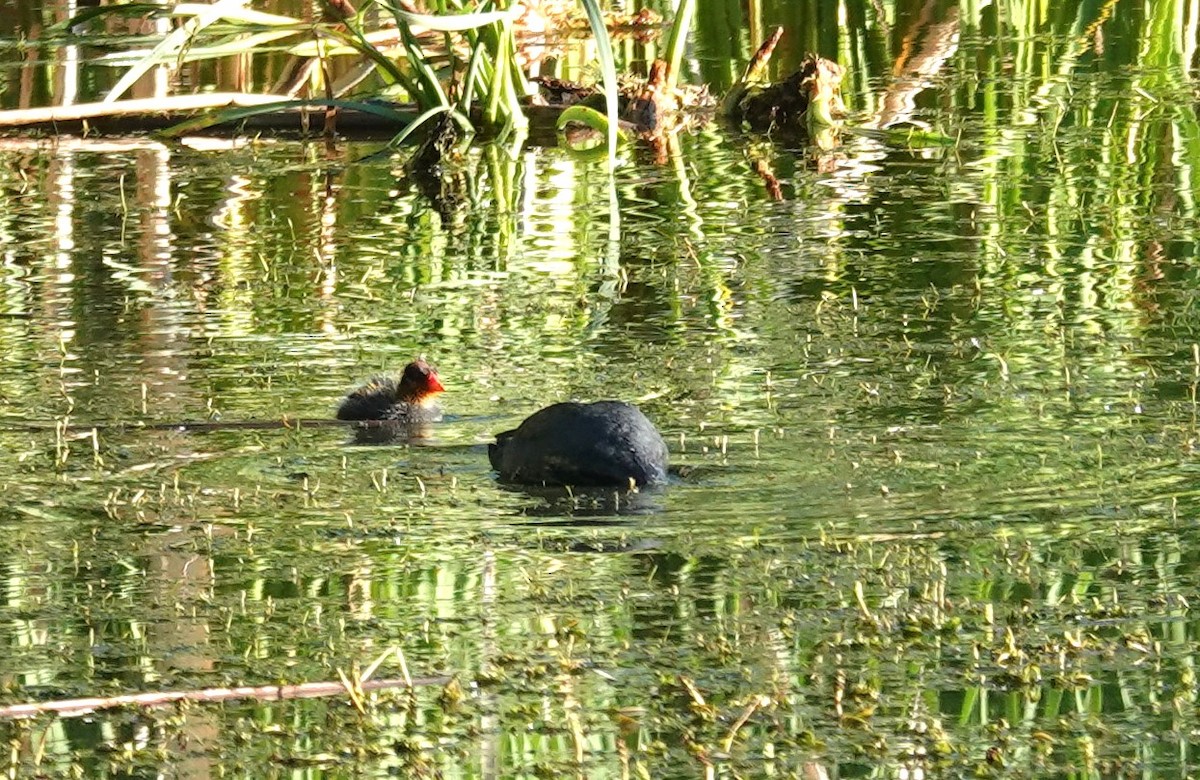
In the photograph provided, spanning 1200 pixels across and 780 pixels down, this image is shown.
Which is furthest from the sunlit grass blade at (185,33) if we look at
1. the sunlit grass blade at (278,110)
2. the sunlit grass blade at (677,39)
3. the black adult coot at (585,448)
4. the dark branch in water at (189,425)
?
the black adult coot at (585,448)

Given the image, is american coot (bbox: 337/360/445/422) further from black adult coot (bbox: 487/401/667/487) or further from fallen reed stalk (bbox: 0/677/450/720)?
fallen reed stalk (bbox: 0/677/450/720)

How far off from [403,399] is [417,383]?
6cm

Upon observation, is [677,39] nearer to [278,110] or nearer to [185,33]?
[278,110]

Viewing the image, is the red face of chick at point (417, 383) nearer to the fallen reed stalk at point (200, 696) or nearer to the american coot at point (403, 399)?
the american coot at point (403, 399)

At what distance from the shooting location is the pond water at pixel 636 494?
3990 millimetres

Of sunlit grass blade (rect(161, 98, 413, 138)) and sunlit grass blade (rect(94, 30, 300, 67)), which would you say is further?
sunlit grass blade (rect(161, 98, 413, 138))

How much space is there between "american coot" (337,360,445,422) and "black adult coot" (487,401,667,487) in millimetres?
539

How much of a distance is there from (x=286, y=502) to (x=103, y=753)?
159 centimetres

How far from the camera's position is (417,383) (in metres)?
6.30

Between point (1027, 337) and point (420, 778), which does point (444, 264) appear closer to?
point (1027, 337)

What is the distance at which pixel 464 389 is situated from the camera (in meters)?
6.65

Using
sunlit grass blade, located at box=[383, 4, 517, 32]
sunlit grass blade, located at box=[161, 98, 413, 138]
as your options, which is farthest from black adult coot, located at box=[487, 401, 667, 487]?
sunlit grass blade, located at box=[161, 98, 413, 138]

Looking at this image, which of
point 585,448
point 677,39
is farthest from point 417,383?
point 677,39

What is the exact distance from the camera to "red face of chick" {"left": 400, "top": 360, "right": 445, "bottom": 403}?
248 inches
